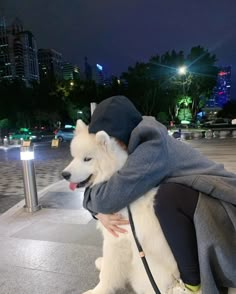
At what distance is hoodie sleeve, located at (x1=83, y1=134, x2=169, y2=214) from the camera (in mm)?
1405

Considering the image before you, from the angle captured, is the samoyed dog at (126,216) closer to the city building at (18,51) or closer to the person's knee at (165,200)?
the person's knee at (165,200)

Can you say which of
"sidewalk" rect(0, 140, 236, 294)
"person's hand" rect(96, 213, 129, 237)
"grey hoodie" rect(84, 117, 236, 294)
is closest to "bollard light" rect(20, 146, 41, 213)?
"sidewalk" rect(0, 140, 236, 294)

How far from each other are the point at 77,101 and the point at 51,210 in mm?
30438

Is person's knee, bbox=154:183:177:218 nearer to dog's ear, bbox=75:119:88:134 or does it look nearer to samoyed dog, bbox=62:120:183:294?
samoyed dog, bbox=62:120:183:294

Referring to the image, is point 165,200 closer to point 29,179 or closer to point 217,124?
point 29,179

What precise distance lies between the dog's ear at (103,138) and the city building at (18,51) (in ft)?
168

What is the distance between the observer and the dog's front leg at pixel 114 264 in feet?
5.99

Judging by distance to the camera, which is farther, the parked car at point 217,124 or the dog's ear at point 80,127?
the parked car at point 217,124

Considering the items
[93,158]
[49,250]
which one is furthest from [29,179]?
[93,158]

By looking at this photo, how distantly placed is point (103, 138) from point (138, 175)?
0.84 feet

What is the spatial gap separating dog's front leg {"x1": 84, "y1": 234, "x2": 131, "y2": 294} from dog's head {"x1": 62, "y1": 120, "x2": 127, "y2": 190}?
1.45 feet

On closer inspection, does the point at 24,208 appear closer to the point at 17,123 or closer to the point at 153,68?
the point at 153,68

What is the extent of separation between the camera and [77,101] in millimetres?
33906

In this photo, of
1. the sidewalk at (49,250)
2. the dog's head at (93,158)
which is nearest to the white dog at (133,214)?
the dog's head at (93,158)
